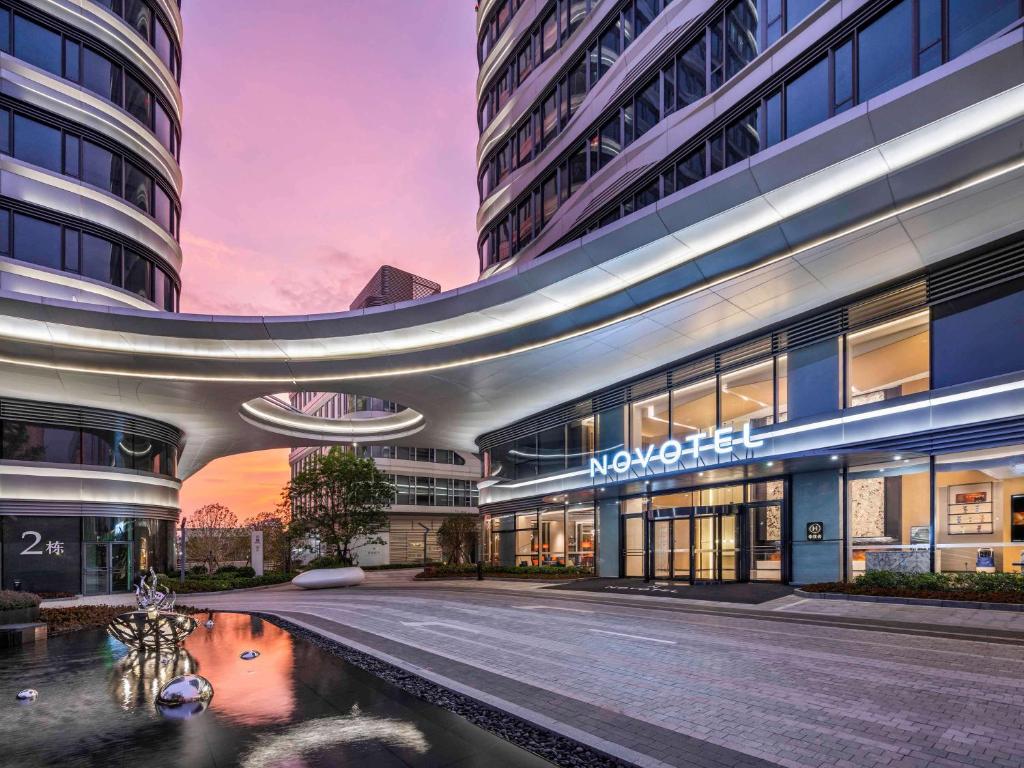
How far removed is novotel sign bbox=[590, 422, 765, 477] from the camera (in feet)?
74.5

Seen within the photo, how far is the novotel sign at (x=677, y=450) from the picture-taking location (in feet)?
74.5

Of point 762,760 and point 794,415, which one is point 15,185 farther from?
point 762,760

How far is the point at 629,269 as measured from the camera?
777 inches

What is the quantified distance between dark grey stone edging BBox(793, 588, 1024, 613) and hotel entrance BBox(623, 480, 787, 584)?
3428 mm

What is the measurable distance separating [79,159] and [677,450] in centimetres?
3136

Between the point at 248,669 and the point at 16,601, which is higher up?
the point at 248,669

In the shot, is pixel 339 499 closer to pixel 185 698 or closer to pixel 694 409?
pixel 694 409

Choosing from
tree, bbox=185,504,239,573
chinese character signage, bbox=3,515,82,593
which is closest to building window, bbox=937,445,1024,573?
chinese character signage, bbox=3,515,82,593

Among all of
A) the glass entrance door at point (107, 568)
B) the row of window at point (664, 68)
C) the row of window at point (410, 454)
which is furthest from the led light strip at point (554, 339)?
the row of window at point (410, 454)

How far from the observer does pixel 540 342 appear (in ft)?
81.8

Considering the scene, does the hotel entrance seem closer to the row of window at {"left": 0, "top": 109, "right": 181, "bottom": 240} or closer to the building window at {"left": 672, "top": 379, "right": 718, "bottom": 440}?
the building window at {"left": 672, "top": 379, "right": 718, "bottom": 440}

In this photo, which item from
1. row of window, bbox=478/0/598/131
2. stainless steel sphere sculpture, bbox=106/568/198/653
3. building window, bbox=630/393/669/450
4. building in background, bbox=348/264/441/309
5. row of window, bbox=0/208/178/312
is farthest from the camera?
building in background, bbox=348/264/441/309

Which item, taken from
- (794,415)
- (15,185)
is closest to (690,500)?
(794,415)

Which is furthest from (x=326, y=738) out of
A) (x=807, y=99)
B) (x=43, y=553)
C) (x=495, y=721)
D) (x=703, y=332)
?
(x=43, y=553)
